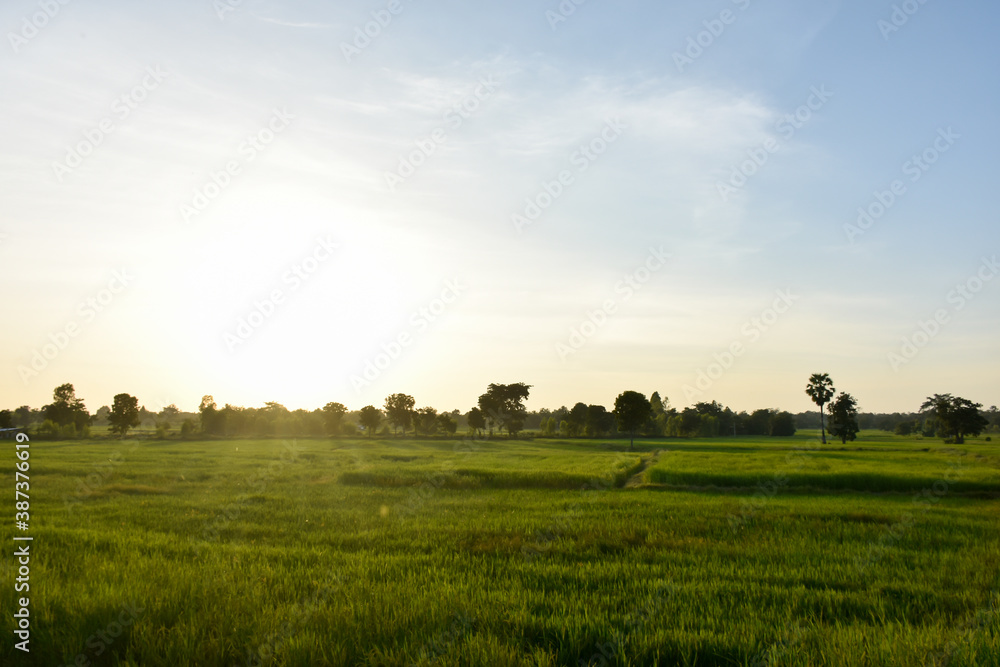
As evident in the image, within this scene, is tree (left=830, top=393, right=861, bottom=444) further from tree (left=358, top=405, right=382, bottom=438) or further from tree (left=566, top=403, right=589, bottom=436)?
tree (left=358, top=405, right=382, bottom=438)

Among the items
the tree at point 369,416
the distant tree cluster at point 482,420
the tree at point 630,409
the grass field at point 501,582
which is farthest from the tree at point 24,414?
the grass field at point 501,582

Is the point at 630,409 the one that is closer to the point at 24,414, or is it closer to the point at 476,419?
the point at 476,419

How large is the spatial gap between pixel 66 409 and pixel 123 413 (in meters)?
13.6

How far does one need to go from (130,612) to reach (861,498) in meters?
30.5

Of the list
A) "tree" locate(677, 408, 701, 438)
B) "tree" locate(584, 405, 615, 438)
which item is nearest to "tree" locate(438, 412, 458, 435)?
"tree" locate(584, 405, 615, 438)

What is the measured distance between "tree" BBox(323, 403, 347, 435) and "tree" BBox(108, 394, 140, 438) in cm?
3495

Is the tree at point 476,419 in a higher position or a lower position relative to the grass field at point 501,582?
lower

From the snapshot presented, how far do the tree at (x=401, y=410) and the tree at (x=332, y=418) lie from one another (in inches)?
433

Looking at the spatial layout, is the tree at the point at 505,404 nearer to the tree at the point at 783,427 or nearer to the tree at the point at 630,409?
the tree at the point at 630,409

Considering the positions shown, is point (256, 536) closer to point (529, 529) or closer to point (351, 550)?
point (351, 550)

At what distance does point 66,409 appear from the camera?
10669 centimetres

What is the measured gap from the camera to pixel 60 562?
9.90m

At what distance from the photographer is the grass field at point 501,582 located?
6.20 meters

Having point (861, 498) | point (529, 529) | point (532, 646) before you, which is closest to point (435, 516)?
point (529, 529)
